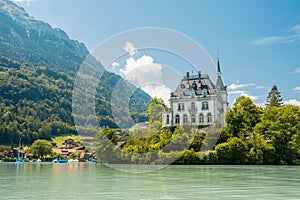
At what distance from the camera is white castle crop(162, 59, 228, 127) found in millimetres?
52906

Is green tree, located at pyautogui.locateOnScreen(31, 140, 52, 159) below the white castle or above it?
below

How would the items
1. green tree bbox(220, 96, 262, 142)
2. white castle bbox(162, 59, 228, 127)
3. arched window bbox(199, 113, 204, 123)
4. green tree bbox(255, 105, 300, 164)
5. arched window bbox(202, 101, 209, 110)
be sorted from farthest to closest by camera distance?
arched window bbox(202, 101, 209, 110) → white castle bbox(162, 59, 228, 127) → arched window bbox(199, 113, 204, 123) → green tree bbox(220, 96, 262, 142) → green tree bbox(255, 105, 300, 164)

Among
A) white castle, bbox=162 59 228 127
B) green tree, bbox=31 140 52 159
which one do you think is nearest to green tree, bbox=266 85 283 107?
white castle, bbox=162 59 228 127

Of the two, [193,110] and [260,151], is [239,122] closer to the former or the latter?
[260,151]

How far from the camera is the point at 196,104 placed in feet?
177

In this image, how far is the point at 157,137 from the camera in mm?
51094

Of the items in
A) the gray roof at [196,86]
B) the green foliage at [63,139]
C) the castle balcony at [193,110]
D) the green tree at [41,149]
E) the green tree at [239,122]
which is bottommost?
the green tree at [41,149]

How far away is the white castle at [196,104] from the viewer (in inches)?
2083

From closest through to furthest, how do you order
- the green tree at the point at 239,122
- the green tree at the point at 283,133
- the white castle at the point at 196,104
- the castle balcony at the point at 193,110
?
the green tree at the point at 283,133 → the green tree at the point at 239,122 → the white castle at the point at 196,104 → the castle balcony at the point at 193,110

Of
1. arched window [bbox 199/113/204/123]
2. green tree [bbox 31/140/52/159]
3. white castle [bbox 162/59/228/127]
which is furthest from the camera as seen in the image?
green tree [bbox 31/140/52/159]

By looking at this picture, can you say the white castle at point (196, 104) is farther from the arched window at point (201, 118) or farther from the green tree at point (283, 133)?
the green tree at point (283, 133)

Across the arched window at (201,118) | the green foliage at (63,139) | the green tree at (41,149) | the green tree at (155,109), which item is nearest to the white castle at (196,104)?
the arched window at (201,118)

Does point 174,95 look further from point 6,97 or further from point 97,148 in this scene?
point 6,97

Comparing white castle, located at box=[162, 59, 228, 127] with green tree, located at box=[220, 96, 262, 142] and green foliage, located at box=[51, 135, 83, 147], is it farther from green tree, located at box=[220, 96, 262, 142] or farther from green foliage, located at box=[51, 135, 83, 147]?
green foliage, located at box=[51, 135, 83, 147]
